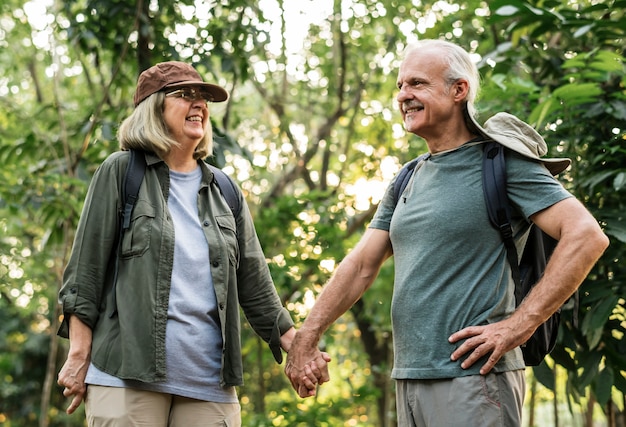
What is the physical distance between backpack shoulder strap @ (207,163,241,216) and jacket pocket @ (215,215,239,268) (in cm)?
10

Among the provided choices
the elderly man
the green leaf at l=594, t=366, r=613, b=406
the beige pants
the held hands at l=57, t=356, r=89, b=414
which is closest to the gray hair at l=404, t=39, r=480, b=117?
the elderly man

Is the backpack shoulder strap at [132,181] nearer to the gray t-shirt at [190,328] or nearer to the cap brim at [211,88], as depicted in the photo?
the gray t-shirt at [190,328]

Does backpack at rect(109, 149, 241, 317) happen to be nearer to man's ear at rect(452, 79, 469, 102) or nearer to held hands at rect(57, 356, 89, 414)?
held hands at rect(57, 356, 89, 414)

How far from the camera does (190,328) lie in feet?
9.46

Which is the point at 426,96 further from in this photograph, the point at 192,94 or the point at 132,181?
the point at 132,181

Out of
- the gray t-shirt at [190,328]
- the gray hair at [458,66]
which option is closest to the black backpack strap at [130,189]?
the gray t-shirt at [190,328]

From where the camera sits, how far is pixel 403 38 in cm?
795

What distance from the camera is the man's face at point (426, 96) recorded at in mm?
2984

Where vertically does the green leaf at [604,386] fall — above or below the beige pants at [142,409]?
below

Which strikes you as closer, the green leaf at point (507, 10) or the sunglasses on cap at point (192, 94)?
the sunglasses on cap at point (192, 94)

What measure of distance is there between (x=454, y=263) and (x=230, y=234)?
0.96 metres

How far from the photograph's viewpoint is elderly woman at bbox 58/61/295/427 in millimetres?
2750

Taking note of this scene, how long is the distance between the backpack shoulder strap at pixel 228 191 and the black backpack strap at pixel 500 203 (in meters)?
1.11

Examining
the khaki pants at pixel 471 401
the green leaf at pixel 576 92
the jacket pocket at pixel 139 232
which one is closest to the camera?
the khaki pants at pixel 471 401
